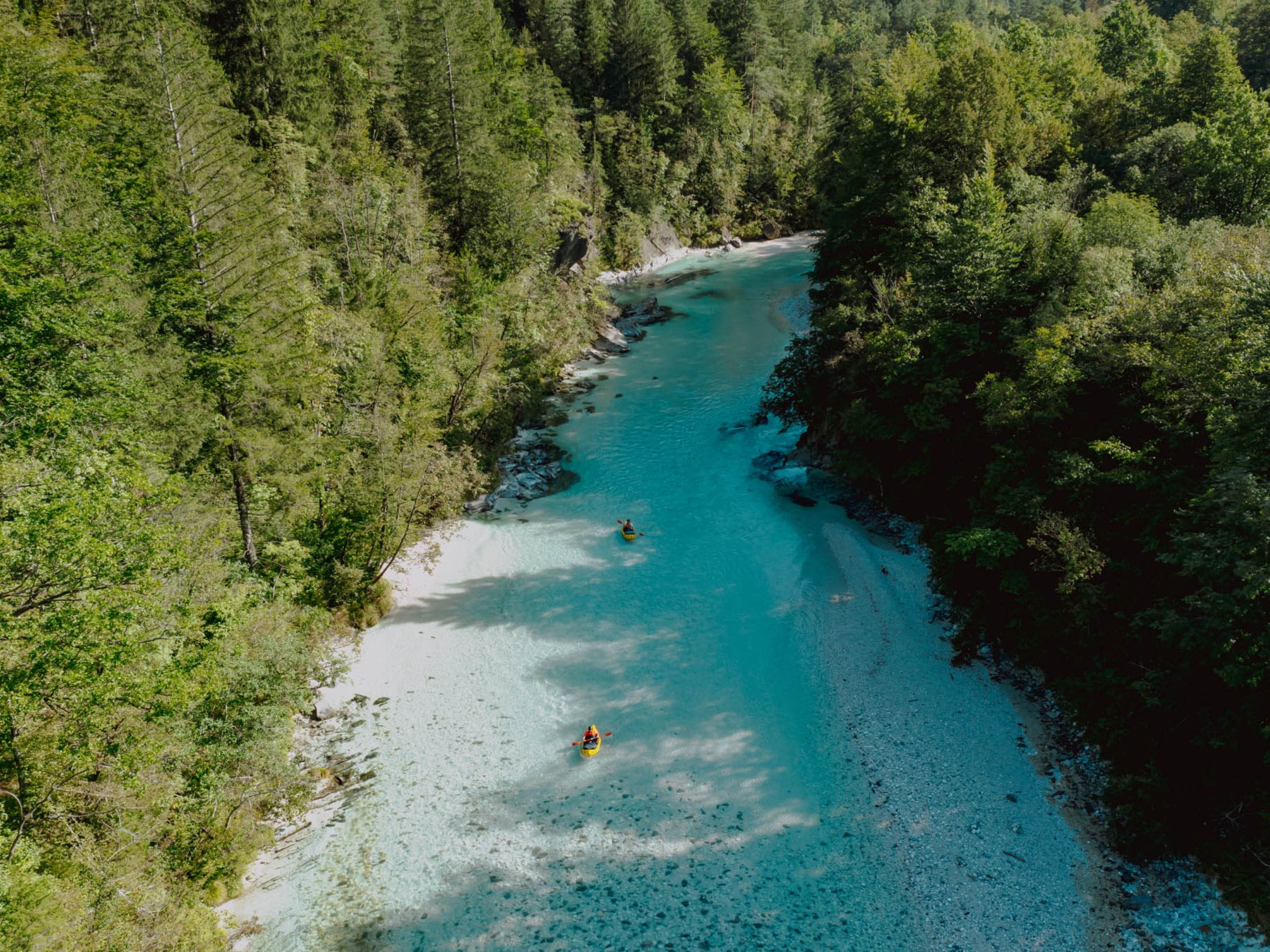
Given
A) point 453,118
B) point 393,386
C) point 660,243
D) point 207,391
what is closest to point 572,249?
point 453,118

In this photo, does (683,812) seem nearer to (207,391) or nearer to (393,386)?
(207,391)

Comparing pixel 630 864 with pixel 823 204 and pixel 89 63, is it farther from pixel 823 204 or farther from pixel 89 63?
pixel 823 204

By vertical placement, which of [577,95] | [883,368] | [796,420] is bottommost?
[796,420]

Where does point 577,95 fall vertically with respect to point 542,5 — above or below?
below

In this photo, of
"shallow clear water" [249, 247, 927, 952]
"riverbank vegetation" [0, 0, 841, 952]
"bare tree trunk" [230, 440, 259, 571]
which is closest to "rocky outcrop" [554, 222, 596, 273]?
"riverbank vegetation" [0, 0, 841, 952]

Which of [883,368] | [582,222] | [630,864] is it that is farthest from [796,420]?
[582,222]

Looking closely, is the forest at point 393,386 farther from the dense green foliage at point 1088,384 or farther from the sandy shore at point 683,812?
the sandy shore at point 683,812
